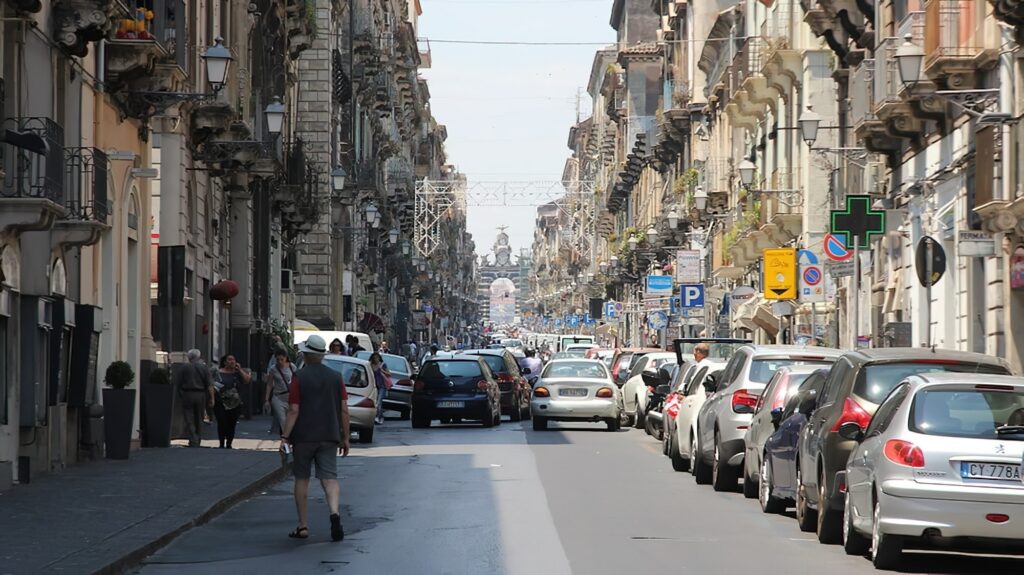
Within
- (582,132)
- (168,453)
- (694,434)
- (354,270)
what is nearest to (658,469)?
(694,434)

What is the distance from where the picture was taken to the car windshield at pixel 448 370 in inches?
1574

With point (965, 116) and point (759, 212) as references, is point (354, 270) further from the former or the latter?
point (965, 116)

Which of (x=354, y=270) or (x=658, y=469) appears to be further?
(x=354, y=270)

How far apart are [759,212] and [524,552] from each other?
39813 millimetres

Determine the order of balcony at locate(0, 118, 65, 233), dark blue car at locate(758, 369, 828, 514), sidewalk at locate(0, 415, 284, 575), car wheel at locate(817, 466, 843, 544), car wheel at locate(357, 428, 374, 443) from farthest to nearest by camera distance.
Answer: car wheel at locate(357, 428, 374, 443) → balcony at locate(0, 118, 65, 233) → dark blue car at locate(758, 369, 828, 514) → car wheel at locate(817, 466, 843, 544) → sidewalk at locate(0, 415, 284, 575)

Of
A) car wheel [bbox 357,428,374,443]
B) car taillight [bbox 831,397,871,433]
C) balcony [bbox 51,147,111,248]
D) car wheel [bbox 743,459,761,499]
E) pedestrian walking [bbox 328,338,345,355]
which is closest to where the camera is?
car taillight [bbox 831,397,871,433]

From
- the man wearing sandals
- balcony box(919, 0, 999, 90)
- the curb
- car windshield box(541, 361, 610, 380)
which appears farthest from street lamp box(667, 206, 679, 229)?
the man wearing sandals

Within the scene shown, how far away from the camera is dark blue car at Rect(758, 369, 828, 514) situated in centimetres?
1772

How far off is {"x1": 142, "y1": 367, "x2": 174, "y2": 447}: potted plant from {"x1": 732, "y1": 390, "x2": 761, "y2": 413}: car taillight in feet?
34.5

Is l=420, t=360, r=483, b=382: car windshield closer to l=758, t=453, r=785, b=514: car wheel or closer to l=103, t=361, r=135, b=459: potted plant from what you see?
l=103, t=361, r=135, b=459: potted plant

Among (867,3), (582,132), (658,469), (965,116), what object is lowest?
(658,469)

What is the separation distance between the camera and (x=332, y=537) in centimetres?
1602

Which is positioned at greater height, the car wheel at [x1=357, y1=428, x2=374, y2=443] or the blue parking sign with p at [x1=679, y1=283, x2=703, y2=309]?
the blue parking sign with p at [x1=679, y1=283, x2=703, y2=309]

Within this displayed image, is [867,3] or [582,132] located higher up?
[582,132]
